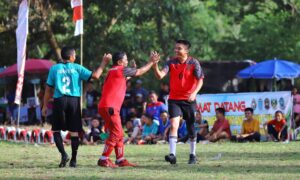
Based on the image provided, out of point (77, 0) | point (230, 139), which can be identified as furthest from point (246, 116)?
point (77, 0)

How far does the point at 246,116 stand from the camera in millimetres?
22500

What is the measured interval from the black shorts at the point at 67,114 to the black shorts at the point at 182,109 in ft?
5.44

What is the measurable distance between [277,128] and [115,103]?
9287 millimetres

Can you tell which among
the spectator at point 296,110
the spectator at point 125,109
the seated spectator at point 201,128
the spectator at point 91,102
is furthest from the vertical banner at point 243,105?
the spectator at point 91,102

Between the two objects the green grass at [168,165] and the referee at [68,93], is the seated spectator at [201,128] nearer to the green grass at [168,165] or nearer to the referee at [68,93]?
the green grass at [168,165]

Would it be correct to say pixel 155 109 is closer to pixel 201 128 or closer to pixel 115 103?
pixel 201 128

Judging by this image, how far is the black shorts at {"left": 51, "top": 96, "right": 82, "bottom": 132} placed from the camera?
13812mm

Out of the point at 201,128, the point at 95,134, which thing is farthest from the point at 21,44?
the point at 201,128

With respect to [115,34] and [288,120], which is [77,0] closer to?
[288,120]

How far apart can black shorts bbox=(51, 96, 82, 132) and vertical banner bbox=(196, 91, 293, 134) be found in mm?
9851

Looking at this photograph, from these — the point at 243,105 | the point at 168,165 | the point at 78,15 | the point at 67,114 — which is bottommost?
the point at 168,165

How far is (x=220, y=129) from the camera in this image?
73.7 ft

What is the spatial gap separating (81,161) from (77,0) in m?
9.99

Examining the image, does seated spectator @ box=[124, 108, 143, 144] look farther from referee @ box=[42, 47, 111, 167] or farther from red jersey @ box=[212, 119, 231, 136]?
referee @ box=[42, 47, 111, 167]
